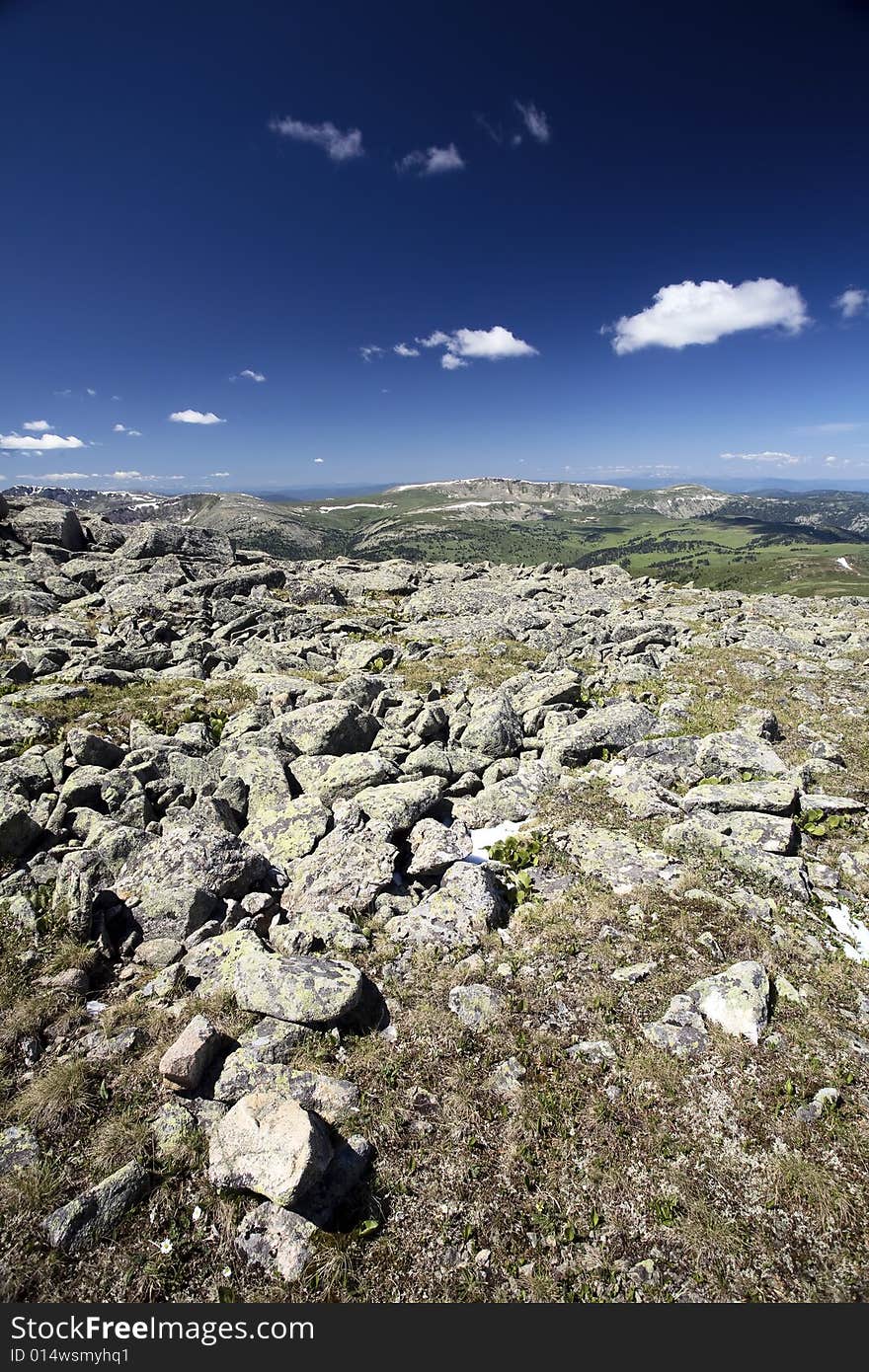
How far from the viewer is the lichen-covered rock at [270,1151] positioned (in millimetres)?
6383

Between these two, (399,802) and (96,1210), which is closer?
(96,1210)

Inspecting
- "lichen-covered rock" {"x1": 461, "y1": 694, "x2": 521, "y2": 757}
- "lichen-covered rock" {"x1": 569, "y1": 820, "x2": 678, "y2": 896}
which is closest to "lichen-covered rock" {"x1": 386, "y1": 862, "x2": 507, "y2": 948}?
"lichen-covered rock" {"x1": 569, "y1": 820, "x2": 678, "y2": 896}

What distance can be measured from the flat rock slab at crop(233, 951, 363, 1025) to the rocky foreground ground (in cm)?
5

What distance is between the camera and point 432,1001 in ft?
31.4

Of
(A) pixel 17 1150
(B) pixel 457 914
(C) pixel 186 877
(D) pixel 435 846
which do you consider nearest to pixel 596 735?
(D) pixel 435 846

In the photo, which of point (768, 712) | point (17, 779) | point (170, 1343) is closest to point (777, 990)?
point (170, 1343)

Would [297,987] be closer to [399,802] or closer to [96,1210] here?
[96,1210]

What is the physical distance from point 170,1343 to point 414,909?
676cm

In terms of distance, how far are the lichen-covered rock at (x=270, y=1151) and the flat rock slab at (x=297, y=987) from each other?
1.55 m

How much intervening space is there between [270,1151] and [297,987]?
2.49m

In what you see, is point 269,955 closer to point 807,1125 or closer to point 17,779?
point 807,1125

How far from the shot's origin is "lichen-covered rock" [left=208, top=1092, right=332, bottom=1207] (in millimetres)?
6383

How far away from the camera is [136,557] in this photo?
166ft

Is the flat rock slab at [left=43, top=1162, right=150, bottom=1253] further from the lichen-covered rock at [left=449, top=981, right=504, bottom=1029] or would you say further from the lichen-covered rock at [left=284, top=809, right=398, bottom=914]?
the lichen-covered rock at [left=284, top=809, right=398, bottom=914]
